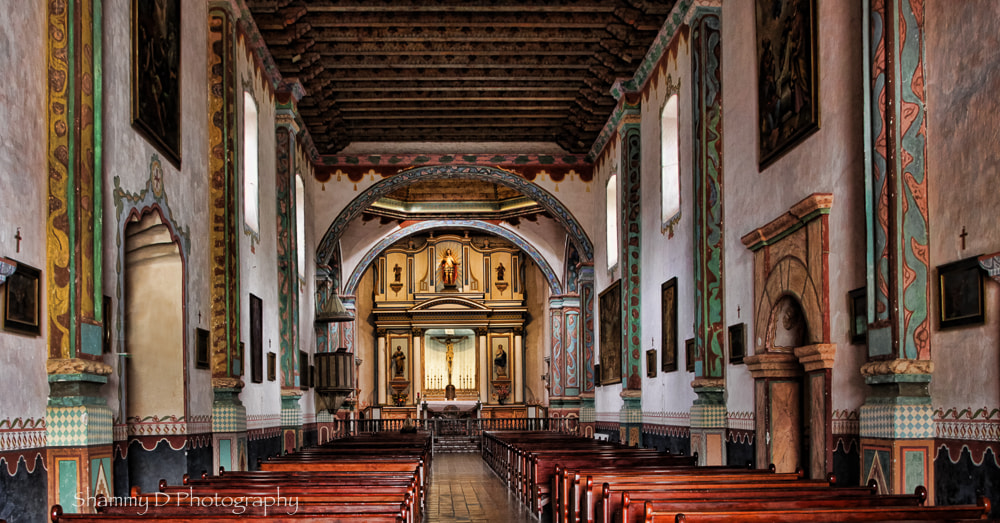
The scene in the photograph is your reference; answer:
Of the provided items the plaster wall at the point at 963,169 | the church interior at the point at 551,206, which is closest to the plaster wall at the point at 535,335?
the church interior at the point at 551,206

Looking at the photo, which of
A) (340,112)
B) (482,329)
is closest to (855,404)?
(340,112)

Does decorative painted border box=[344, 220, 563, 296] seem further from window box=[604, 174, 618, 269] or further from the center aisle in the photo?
the center aisle

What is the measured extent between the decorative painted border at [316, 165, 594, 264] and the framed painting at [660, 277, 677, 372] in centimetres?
674

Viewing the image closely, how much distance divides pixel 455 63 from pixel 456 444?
15571mm

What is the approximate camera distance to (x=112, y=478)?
23.0 ft

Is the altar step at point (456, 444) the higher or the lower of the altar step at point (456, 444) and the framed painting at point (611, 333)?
the lower

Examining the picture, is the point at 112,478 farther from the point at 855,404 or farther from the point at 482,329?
the point at 482,329

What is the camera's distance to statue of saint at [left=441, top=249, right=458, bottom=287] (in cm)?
3519

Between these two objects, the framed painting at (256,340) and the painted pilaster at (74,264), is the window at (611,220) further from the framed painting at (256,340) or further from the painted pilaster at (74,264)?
the painted pilaster at (74,264)

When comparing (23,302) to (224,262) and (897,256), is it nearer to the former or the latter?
(224,262)

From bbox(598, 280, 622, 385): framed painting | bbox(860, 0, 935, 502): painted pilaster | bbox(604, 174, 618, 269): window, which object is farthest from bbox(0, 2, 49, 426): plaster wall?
bbox(604, 174, 618, 269): window

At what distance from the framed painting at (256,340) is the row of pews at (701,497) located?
14.6 feet

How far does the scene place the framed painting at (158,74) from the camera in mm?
8297

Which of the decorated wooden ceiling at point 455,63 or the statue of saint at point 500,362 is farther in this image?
the statue of saint at point 500,362
